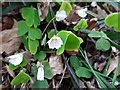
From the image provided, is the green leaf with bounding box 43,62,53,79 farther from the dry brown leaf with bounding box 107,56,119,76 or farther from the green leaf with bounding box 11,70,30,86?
the dry brown leaf with bounding box 107,56,119,76

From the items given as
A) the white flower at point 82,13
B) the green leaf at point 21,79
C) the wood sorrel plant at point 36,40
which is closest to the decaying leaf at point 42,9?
the wood sorrel plant at point 36,40

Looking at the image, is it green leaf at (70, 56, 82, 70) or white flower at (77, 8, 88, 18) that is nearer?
green leaf at (70, 56, 82, 70)

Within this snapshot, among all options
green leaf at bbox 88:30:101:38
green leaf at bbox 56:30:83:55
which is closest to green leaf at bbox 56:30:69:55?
green leaf at bbox 56:30:83:55

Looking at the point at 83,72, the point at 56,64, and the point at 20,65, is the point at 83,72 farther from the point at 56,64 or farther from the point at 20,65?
the point at 20,65

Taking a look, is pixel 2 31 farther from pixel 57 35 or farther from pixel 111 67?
pixel 111 67

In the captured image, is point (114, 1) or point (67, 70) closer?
point (67, 70)

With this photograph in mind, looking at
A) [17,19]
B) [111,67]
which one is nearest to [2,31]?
[17,19]

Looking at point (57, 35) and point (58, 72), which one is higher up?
point (57, 35)
